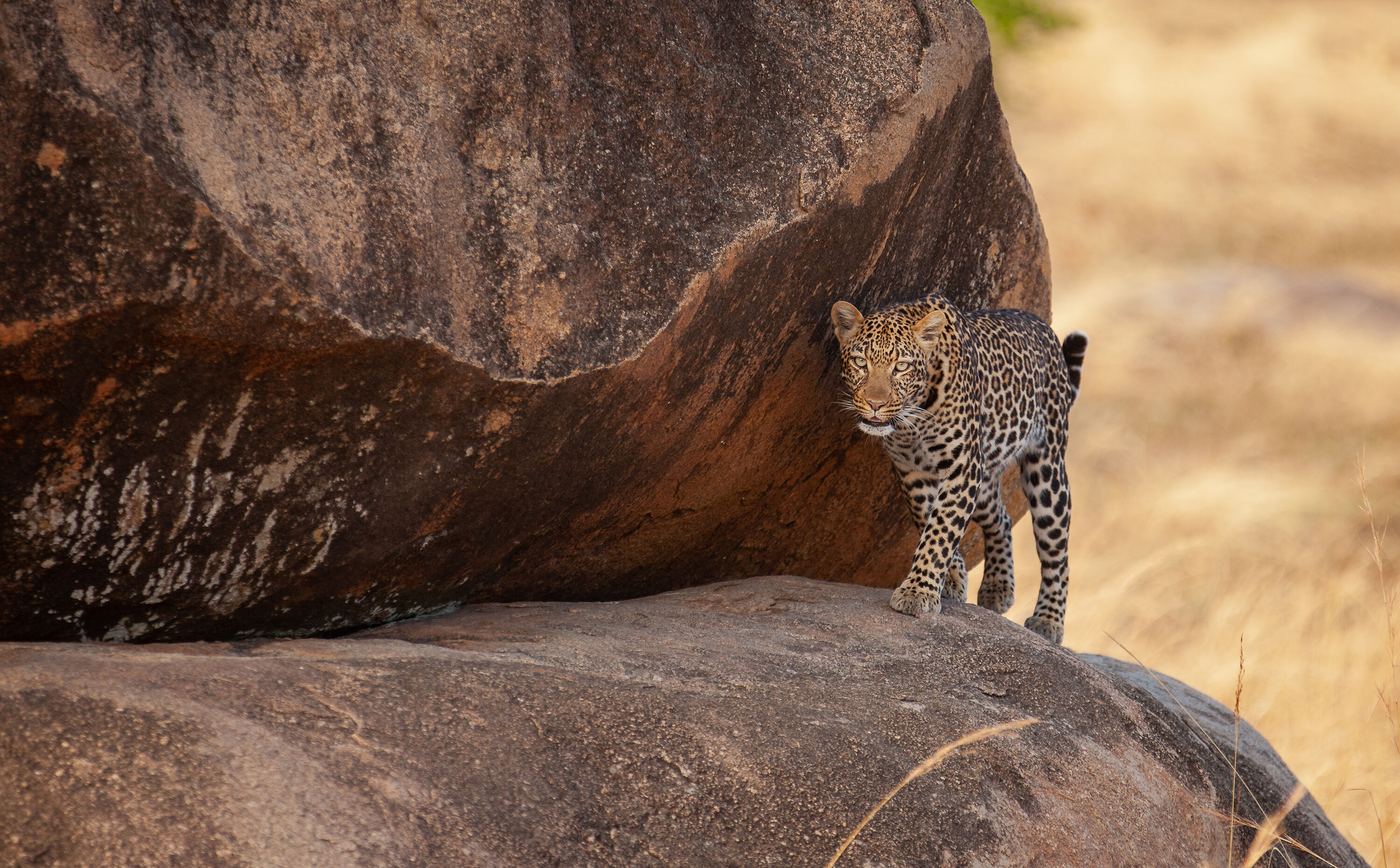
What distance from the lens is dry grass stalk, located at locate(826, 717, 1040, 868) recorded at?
11.0 feet

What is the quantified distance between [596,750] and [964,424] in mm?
2891

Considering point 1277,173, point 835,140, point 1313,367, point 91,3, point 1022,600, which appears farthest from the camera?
point 1277,173

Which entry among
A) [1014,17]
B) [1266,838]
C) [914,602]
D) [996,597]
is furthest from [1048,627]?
[1014,17]

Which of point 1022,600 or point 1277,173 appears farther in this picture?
point 1277,173

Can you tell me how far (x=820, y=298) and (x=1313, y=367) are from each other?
1293cm

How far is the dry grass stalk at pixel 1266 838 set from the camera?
3916 millimetres

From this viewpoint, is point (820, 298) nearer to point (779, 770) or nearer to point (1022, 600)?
point (779, 770)

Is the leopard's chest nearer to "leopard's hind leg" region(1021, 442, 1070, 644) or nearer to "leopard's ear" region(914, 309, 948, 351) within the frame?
"leopard's ear" region(914, 309, 948, 351)

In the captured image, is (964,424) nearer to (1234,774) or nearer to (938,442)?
(938,442)

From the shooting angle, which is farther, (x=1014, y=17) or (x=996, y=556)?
(x=1014, y=17)

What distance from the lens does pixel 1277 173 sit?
22453mm

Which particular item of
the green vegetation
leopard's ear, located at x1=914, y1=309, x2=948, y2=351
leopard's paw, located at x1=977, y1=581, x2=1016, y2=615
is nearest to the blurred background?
the green vegetation

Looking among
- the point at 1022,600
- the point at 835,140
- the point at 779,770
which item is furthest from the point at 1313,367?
the point at 779,770

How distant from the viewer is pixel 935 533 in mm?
5570
